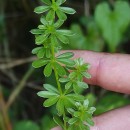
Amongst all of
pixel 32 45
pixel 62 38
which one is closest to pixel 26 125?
pixel 32 45

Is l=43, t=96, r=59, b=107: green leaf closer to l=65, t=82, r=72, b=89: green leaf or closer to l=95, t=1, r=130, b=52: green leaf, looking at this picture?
l=65, t=82, r=72, b=89: green leaf

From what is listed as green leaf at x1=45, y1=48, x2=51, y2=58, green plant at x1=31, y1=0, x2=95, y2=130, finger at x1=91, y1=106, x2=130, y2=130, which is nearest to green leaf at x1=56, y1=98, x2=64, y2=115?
green plant at x1=31, y1=0, x2=95, y2=130

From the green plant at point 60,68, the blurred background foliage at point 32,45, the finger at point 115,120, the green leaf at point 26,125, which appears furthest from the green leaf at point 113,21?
the green plant at point 60,68

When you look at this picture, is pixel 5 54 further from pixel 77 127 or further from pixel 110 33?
pixel 77 127

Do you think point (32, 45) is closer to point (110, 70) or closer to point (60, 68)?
point (110, 70)

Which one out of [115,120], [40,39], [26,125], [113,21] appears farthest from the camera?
[113,21]

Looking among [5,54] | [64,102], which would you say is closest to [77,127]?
[64,102]
